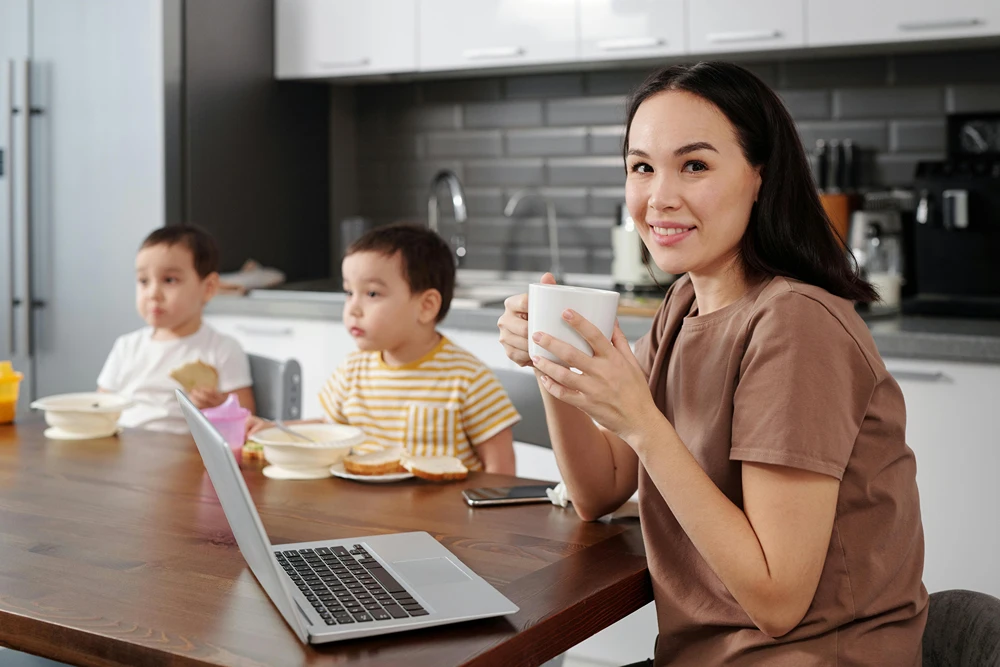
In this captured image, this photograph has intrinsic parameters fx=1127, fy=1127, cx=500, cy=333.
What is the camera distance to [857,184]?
10.6ft

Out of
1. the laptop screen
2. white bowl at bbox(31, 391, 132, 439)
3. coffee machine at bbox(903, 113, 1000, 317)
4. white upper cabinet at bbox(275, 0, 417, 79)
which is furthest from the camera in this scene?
white upper cabinet at bbox(275, 0, 417, 79)

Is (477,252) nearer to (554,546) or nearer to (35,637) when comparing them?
(554,546)

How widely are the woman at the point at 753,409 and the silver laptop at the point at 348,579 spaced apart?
22 centimetres

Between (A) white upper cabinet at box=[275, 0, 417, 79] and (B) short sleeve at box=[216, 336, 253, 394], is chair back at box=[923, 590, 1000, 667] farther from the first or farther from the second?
(A) white upper cabinet at box=[275, 0, 417, 79]

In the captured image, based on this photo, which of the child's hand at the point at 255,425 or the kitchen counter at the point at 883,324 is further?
the kitchen counter at the point at 883,324

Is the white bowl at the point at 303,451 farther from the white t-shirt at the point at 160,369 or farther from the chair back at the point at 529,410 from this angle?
the white t-shirt at the point at 160,369

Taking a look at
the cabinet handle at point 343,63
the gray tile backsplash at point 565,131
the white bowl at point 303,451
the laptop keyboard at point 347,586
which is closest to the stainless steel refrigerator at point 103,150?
the cabinet handle at point 343,63

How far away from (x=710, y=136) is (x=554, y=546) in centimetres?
50

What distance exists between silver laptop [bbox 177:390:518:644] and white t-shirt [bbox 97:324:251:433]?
1.17m

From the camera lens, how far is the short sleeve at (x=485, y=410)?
1985mm

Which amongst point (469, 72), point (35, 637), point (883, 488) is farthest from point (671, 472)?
point (469, 72)

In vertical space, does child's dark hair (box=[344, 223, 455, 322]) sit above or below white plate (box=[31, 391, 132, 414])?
above

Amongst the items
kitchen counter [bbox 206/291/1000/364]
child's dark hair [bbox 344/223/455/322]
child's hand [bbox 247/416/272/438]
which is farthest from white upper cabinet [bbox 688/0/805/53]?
child's hand [bbox 247/416/272/438]

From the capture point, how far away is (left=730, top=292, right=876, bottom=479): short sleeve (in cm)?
112
